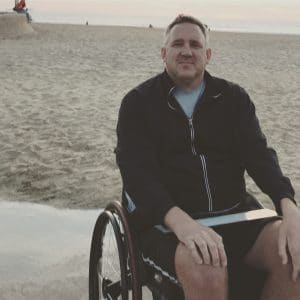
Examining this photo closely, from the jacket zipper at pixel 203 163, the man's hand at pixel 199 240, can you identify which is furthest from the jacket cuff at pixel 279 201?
the man's hand at pixel 199 240

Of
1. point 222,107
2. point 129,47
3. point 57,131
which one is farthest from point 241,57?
point 222,107

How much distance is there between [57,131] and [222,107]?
15.6 ft

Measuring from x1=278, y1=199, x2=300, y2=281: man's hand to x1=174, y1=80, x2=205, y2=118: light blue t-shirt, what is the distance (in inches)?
22.5

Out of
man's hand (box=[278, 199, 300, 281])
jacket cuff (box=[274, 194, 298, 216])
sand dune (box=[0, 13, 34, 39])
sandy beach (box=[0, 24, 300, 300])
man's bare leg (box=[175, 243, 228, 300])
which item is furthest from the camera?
sand dune (box=[0, 13, 34, 39])

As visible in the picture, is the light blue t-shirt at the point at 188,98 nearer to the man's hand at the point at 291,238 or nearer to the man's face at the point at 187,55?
the man's face at the point at 187,55

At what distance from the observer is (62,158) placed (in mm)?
5875

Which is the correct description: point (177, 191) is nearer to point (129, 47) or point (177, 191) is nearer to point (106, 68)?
point (106, 68)

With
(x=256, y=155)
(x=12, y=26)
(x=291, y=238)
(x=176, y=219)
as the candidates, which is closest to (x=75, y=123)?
(x=256, y=155)

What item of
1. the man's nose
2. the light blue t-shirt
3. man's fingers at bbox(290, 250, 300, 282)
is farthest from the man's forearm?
the man's nose

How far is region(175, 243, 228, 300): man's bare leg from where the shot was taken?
1.91 metres

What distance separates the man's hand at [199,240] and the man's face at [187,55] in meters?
0.61

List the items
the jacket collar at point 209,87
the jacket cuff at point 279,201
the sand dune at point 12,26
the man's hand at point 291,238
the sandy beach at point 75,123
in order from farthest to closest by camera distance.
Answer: the sand dune at point 12,26, the sandy beach at point 75,123, the jacket collar at point 209,87, the jacket cuff at point 279,201, the man's hand at point 291,238

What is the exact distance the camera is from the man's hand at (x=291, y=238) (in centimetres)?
202

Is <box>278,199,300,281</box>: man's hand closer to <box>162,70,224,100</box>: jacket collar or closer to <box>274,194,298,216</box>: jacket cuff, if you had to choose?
<box>274,194,298,216</box>: jacket cuff
